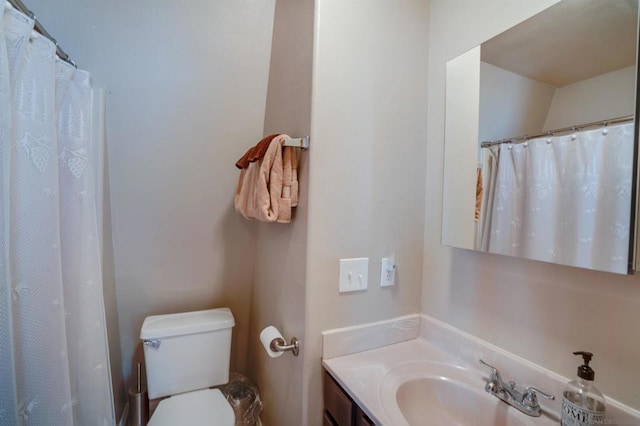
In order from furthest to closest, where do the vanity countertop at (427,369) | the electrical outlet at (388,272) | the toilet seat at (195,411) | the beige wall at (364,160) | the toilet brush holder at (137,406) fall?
the toilet brush holder at (137,406) < the toilet seat at (195,411) < the electrical outlet at (388,272) < the beige wall at (364,160) < the vanity countertop at (427,369)

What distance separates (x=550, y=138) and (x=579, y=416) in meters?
0.75

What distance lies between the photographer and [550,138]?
0.83 metres

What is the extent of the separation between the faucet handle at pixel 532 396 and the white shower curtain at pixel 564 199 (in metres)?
0.40

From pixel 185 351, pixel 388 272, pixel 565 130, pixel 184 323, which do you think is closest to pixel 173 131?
pixel 184 323

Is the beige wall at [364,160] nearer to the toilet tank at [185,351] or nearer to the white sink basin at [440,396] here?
the white sink basin at [440,396]

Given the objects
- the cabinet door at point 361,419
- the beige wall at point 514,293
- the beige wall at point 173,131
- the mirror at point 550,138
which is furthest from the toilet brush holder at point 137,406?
the mirror at point 550,138

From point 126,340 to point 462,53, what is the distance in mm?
2325

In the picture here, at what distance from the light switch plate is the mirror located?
39 centimetres

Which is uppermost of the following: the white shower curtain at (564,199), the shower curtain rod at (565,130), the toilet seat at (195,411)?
the shower curtain rod at (565,130)

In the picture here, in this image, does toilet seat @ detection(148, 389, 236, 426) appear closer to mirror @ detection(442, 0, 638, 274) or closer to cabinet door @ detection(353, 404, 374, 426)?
cabinet door @ detection(353, 404, 374, 426)

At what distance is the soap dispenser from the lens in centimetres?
64

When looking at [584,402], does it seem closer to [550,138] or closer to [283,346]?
[550,138]

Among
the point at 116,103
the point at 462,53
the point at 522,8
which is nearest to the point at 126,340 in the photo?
the point at 116,103

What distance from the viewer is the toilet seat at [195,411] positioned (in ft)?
4.31
